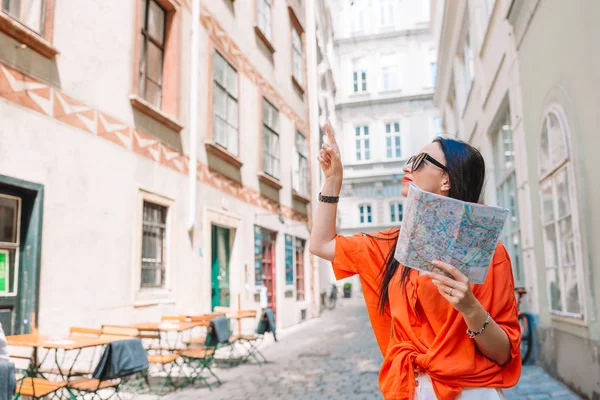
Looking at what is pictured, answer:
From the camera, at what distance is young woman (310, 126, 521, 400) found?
1599 mm

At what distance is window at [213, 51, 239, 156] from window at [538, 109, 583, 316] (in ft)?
20.6

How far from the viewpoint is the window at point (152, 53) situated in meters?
8.89

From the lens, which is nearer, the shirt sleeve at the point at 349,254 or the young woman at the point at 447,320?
the young woman at the point at 447,320

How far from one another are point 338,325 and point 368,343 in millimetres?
4442

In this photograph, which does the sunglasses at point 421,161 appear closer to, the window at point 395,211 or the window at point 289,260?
the window at point 289,260

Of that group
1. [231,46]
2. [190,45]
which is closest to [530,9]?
[190,45]

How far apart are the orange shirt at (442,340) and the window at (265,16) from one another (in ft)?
44.0

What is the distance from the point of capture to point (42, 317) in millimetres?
6160

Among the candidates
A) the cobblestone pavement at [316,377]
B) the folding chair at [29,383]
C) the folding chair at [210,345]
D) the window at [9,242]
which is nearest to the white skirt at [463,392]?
the folding chair at [29,383]

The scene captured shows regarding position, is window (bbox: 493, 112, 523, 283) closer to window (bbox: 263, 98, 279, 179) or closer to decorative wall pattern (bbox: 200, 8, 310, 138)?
window (bbox: 263, 98, 279, 179)

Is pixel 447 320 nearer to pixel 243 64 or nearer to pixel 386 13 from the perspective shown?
pixel 243 64

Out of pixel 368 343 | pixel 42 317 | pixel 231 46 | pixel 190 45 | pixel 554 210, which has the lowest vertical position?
pixel 368 343

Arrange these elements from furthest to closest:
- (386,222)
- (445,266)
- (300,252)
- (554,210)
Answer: (386,222) < (300,252) < (554,210) < (445,266)

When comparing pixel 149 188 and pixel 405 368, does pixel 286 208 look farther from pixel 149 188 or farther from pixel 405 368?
pixel 405 368
